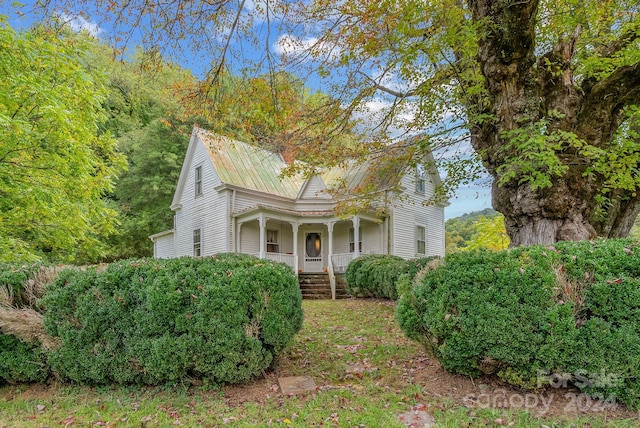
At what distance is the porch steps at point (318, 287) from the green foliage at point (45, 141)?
22.4 feet

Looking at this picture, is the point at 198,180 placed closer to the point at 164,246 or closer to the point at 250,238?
the point at 250,238

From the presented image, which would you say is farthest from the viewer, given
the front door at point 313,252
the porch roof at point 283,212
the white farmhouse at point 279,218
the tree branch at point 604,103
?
the front door at point 313,252

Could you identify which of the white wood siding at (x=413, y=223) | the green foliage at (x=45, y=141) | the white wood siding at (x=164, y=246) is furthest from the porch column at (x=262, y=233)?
the white wood siding at (x=164, y=246)

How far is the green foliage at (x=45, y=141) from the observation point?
673 centimetres

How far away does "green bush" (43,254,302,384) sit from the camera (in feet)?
12.4

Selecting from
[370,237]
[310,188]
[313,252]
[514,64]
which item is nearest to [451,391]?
[514,64]

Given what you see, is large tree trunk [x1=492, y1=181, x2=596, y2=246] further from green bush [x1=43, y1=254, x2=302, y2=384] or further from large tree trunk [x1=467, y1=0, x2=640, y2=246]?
green bush [x1=43, y1=254, x2=302, y2=384]

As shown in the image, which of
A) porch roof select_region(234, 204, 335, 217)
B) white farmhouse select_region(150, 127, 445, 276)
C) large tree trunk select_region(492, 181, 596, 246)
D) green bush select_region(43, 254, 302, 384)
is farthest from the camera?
white farmhouse select_region(150, 127, 445, 276)

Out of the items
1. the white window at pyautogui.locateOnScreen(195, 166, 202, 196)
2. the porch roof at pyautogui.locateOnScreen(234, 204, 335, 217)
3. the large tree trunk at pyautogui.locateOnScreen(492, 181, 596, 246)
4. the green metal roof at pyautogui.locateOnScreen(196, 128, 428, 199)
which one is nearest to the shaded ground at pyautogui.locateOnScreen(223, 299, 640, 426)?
the large tree trunk at pyautogui.locateOnScreen(492, 181, 596, 246)

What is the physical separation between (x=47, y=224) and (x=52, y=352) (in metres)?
5.86

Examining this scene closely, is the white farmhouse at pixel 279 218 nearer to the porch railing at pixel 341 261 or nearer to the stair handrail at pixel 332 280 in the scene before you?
the porch railing at pixel 341 261

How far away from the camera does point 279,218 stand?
47.8ft

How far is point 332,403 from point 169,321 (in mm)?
1806

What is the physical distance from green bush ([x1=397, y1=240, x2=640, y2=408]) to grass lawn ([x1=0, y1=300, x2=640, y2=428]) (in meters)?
0.22
